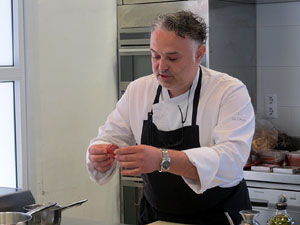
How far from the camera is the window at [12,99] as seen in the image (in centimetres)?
317

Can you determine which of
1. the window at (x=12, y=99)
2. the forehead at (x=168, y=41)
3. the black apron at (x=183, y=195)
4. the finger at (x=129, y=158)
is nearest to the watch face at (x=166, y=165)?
the finger at (x=129, y=158)

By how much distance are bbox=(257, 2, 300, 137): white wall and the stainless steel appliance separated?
65 cm

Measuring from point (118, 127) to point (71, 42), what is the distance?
117cm

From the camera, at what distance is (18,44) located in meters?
3.17

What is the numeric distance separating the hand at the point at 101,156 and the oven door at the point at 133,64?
158cm

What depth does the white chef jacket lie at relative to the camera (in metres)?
2.13

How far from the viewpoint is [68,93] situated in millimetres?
3479

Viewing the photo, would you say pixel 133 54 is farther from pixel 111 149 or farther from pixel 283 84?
pixel 111 149

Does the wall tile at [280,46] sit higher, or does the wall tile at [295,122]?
the wall tile at [280,46]

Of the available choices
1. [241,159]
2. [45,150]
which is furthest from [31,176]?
[241,159]

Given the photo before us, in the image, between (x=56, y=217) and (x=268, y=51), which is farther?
(x=268, y=51)

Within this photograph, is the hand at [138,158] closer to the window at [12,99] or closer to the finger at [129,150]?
the finger at [129,150]

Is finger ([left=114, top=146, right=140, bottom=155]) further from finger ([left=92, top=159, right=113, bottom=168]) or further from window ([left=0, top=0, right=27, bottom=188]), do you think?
window ([left=0, top=0, right=27, bottom=188])

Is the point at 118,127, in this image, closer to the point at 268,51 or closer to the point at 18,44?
the point at 18,44
